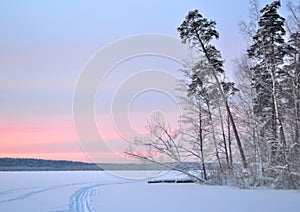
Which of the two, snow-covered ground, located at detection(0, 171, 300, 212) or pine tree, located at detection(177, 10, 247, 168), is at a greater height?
pine tree, located at detection(177, 10, 247, 168)

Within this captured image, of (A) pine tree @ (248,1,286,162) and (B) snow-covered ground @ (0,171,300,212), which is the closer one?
(B) snow-covered ground @ (0,171,300,212)

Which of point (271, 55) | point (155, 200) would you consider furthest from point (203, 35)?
point (155, 200)

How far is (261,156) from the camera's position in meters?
24.3

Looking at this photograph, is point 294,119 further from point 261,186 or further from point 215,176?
point 215,176

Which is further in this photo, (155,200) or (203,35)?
(203,35)

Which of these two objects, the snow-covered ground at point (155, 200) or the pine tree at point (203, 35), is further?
the pine tree at point (203, 35)

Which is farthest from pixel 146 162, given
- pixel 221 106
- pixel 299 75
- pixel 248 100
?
pixel 299 75

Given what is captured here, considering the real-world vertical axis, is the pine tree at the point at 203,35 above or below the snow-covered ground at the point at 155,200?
above

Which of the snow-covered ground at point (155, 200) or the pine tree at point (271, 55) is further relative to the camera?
the pine tree at point (271, 55)

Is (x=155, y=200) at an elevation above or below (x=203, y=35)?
below

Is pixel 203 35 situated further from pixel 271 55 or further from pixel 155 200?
pixel 155 200

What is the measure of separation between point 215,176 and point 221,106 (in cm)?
545

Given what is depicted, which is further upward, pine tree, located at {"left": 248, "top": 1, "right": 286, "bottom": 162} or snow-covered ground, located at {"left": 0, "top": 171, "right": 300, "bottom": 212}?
pine tree, located at {"left": 248, "top": 1, "right": 286, "bottom": 162}

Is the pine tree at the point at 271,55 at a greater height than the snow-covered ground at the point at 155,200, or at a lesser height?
greater
